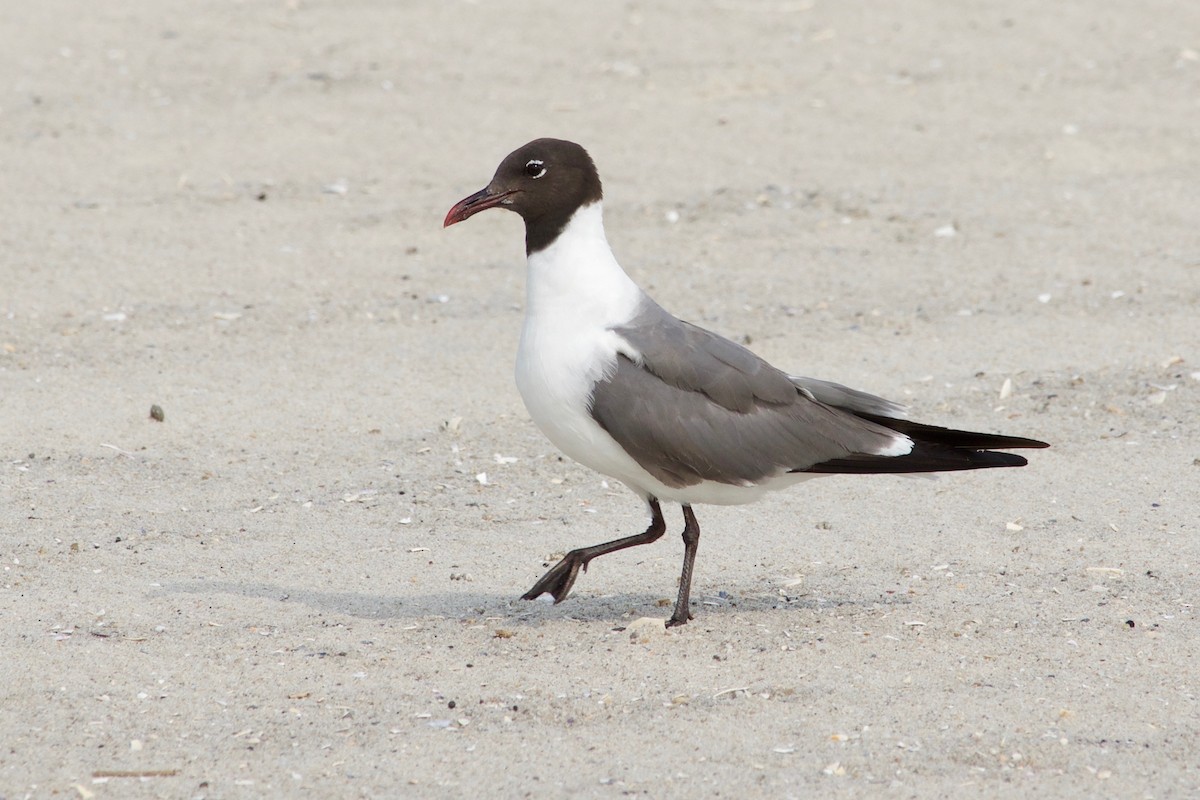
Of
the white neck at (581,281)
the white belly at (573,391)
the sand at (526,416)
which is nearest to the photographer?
the sand at (526,416)

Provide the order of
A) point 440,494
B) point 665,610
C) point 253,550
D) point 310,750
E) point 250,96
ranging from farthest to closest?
point 250,96
point 440,494
point 253,550
point 665,610
point 310,750

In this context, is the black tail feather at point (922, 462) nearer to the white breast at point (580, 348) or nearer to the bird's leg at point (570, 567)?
the white breast at point (580, 348)

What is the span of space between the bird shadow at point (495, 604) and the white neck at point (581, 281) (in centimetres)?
93

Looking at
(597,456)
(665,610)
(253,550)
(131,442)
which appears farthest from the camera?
(131,442)

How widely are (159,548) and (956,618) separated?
2624 millimetres

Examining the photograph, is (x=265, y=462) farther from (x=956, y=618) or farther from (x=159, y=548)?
(x=956, y=618)

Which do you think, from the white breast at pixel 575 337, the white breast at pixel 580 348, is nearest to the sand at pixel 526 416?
the white breast at pixel 580 348

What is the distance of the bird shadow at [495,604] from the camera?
5023 mm

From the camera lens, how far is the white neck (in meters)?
4.83

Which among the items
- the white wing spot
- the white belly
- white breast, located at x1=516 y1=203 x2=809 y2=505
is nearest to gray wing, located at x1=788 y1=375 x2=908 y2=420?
the white wing spot

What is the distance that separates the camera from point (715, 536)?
579 cm

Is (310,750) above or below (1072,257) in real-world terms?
below

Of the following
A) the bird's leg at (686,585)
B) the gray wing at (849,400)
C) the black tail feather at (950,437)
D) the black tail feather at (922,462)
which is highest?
the gray wing at (849,400)

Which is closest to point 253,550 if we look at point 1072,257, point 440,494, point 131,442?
point 440,494
